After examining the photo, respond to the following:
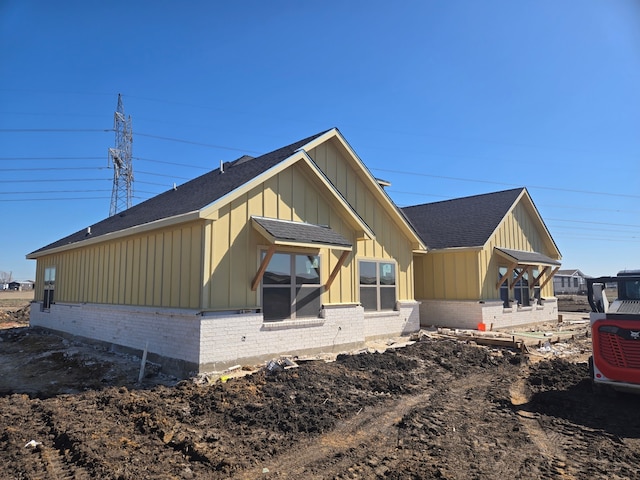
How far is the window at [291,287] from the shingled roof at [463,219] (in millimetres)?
8549

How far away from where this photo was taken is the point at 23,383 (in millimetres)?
8977

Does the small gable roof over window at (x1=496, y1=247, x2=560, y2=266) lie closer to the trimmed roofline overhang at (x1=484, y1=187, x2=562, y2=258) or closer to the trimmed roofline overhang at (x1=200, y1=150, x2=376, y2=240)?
the trimmed roofline overhang at (x1=484, y1=187, x2=562, y2=258)

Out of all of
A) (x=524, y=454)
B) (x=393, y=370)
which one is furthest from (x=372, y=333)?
(x=524, y=454)

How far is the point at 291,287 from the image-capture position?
10766 mm

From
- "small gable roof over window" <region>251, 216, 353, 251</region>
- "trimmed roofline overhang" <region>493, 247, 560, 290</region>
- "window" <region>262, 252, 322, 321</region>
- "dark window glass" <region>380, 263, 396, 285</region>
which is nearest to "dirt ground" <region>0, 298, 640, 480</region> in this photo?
"window" <region>262, 252, 322, 321</region>

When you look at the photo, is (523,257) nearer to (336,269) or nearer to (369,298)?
(369,298)

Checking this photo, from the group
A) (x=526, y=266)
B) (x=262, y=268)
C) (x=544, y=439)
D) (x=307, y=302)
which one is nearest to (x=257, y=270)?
(x=262, y=268)

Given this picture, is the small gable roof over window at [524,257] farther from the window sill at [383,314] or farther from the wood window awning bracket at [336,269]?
the wood window awning bracket at [336,269]

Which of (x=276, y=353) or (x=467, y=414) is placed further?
(x=276, y=353)

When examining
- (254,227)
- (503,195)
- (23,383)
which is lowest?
(23,383)

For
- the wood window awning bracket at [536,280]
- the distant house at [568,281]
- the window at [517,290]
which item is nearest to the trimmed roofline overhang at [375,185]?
the window at [517,290]

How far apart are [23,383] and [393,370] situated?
779 centimetres

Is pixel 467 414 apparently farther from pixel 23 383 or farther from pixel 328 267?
pixel 23 383

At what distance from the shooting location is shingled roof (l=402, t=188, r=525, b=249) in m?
18.0
